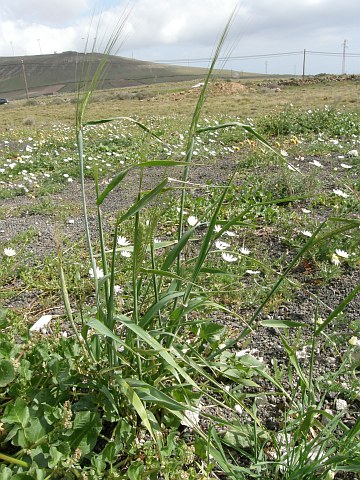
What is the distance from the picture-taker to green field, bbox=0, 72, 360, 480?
1.13 m

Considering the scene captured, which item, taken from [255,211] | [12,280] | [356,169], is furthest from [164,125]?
[12,280]

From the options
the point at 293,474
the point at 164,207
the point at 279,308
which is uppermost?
the point at 164,207

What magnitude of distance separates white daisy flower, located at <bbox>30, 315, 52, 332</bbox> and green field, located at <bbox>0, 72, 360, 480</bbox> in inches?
0.9

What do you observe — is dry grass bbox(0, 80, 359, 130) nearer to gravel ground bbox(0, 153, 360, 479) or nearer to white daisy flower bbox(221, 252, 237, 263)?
gravel ground bbox(0, 153, 360, 479)

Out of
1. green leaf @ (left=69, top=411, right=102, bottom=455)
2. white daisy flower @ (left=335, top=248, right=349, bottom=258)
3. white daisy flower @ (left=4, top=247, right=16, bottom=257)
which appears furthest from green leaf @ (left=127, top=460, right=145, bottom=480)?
white daisy flower @ (left=4, top=247, right=16, bottom=257)

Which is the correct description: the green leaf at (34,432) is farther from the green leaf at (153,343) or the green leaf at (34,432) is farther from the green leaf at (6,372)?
the green leaf at (153,343)

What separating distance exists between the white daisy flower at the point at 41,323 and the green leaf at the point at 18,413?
0.76m

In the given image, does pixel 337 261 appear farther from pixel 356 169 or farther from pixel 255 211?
pixel 356 169

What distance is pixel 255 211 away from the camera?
332 cm

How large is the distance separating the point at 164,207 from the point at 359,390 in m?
0.85

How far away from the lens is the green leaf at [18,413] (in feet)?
3.69

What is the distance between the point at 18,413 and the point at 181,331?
559mm

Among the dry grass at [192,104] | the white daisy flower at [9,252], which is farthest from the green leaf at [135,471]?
the dry grass at [192,104]

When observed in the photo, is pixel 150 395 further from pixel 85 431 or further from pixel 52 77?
pixel 52 77
